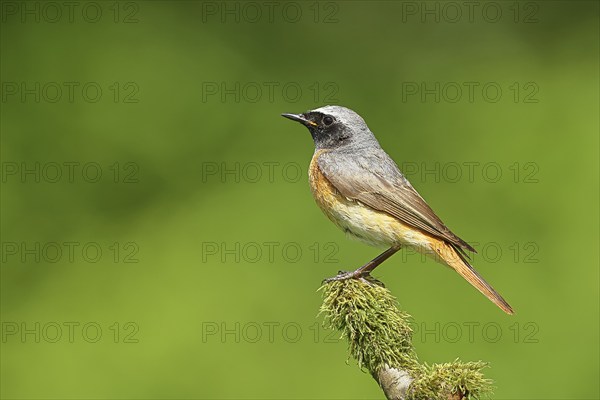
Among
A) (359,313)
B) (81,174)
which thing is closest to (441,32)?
(81,174)

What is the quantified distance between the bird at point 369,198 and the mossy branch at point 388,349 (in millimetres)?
531

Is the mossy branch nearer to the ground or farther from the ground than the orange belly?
nearer to the ground

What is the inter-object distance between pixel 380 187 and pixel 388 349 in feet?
4.52

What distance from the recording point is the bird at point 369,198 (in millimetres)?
4328

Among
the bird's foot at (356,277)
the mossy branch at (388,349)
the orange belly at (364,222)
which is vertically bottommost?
the mossy branch at (388,349)

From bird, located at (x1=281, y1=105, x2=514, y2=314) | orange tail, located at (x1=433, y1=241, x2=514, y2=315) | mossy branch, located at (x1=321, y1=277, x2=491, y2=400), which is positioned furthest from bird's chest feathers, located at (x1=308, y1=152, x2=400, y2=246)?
mossy branch, located at (x1=321, y1=277, x2=491, y2=400)

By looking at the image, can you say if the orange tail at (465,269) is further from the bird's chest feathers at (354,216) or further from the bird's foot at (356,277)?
the bird's foot at (356,277)

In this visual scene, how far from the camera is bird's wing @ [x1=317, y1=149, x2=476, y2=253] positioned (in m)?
4.35

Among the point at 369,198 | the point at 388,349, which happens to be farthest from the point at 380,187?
the point at 388,349

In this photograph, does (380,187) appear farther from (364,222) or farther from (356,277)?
(356,277)

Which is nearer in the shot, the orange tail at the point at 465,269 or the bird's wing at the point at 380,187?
the orange tail at the point at 465,269

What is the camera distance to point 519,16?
734cm

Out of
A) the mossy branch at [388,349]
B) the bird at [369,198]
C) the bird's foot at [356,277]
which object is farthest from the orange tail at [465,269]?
the mossy branch at [388,349]

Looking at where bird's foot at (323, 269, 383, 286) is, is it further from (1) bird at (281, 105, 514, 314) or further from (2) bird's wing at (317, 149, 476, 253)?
(2) bird's wing at (317, 149, 476, 253)
